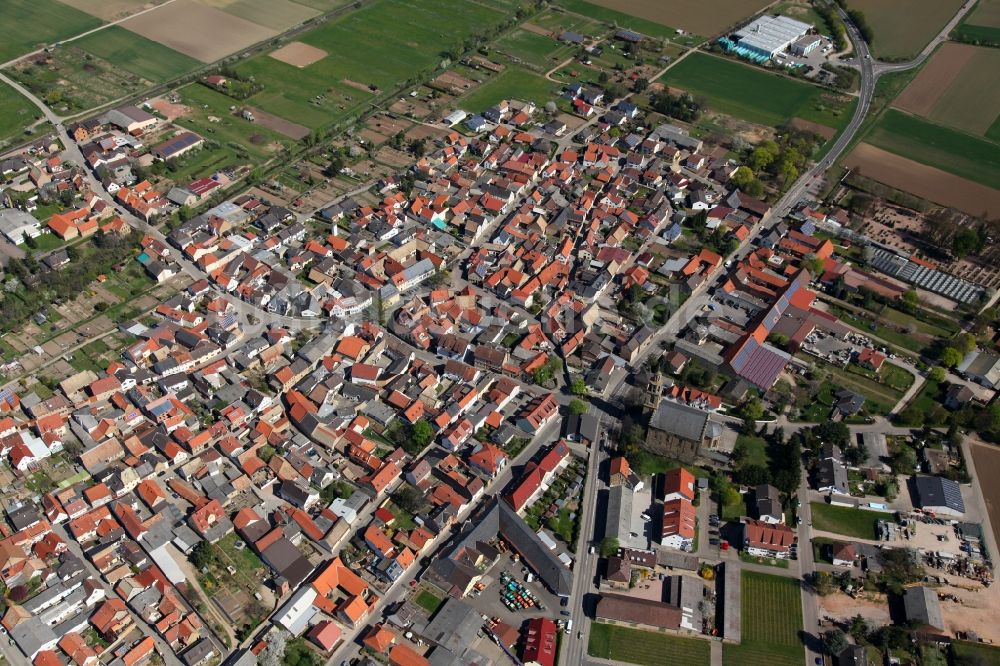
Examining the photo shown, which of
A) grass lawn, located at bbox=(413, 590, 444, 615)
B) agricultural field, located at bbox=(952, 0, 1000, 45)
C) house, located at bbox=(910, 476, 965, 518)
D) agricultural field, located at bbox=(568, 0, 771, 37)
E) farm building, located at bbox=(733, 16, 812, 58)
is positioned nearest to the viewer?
grass lawn, located at bbox=(413, 590, 444, 615)

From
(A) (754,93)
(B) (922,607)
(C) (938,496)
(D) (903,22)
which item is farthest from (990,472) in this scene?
(D) (903,22)

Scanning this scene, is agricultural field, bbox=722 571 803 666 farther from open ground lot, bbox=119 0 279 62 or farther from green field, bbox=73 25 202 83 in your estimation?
open ground lot, bbox=119 0 279 62

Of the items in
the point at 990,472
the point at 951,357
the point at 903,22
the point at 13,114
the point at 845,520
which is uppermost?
the point at 903,22

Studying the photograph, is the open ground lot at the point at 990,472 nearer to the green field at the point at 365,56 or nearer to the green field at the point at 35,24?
the green field at the point at 365,56

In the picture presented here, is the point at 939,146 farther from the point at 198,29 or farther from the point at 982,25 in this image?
the point at 198,29

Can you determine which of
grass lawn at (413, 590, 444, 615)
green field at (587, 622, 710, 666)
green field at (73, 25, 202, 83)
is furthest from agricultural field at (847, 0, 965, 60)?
grass lawn at (413, 590, 444, 615)

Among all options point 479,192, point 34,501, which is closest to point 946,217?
point 479,192
